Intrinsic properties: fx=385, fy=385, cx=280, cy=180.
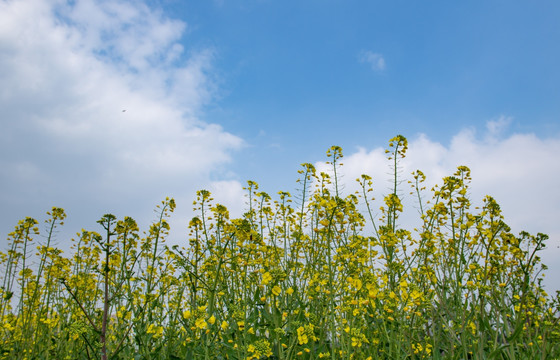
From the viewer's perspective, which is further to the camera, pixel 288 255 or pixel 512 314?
pixel 288 255

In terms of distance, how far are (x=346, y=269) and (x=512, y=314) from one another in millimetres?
2599

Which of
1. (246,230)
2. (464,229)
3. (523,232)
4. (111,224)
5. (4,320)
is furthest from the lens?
(4,320)

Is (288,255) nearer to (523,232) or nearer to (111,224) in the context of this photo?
(523,232)

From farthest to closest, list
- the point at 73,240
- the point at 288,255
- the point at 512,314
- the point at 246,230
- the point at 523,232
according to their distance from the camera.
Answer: the point at 73,240
the point at 288,255
the point at 512,314
the point at 523,232
the point at 246,230

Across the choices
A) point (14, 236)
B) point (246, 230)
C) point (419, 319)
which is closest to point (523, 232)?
point (419, 319)

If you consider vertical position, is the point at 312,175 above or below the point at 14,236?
above

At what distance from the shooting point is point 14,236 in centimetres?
531

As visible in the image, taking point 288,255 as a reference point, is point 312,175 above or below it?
above

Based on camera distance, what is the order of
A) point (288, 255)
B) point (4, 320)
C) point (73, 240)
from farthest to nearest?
point (73, 240), point (288, 255), point (4, 320)

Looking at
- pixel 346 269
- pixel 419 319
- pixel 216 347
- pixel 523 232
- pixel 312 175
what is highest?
pixel 312 175

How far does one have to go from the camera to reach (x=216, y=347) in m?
3.17

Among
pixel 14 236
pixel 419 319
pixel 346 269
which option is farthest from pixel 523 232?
pixel 14 236

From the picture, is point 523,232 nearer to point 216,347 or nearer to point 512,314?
point 512,314

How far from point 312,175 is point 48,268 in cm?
395
